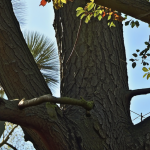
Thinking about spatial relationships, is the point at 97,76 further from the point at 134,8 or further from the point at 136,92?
the point at 134,8

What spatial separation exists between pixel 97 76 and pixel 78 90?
0.46 feet

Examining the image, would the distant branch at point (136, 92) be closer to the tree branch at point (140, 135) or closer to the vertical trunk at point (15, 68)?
the tree branch at point (140, 135)

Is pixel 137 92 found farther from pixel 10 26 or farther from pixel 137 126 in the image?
pixel 10 26

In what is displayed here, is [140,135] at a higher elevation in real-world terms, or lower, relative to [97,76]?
lower

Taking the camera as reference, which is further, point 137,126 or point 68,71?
point 68,71

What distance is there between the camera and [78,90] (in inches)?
72.6

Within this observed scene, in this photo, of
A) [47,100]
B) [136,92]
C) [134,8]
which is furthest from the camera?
[136,92]

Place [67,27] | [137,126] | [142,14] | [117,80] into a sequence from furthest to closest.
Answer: [67,27] < [117,80] < [137,126] < [142,14]

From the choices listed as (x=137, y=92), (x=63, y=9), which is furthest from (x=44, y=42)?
(x=137, y=92)

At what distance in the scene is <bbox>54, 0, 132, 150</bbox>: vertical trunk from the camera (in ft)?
5.46

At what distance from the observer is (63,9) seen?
2.14 metres

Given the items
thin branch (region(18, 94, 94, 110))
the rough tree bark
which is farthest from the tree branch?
thin branch (region(18, 94, 94, 110))

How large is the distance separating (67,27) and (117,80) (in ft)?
1.66

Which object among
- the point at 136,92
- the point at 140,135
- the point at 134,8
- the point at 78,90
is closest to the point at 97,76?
the point at 78,90
